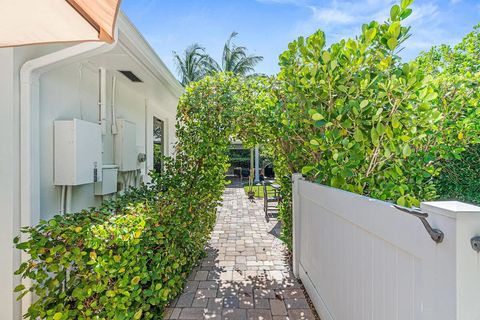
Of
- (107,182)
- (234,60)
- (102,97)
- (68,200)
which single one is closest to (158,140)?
(102,97)

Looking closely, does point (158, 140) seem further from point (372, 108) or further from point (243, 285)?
point (372, 108)

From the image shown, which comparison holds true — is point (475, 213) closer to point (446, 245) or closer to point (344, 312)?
point (446, 245)

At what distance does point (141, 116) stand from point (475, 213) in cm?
589

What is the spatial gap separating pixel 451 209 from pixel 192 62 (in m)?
18.1

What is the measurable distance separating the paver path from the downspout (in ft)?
5.37

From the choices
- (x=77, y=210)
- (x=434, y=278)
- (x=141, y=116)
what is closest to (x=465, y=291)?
(x=434, y=278)

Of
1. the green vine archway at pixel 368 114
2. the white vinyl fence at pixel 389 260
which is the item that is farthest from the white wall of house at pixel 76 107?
the white vinyl fence at pixel 389 260

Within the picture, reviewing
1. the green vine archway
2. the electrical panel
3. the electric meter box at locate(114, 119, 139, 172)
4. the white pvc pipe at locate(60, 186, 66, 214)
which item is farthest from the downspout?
the green vine archway

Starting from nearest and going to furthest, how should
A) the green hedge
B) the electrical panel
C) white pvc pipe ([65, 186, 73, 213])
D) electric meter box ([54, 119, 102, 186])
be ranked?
1. the green hedge
2. electric meter box ([54, 119, 102, 186])
3. white pvc pipe ([65, 186, 73, 213])
4. the electrical panel

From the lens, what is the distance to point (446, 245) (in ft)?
3.27

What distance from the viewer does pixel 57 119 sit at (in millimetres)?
3062

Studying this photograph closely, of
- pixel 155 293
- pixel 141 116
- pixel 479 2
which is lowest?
pixel 155 293

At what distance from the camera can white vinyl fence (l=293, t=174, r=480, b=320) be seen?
94 cm

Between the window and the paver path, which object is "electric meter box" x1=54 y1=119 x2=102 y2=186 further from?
the window
